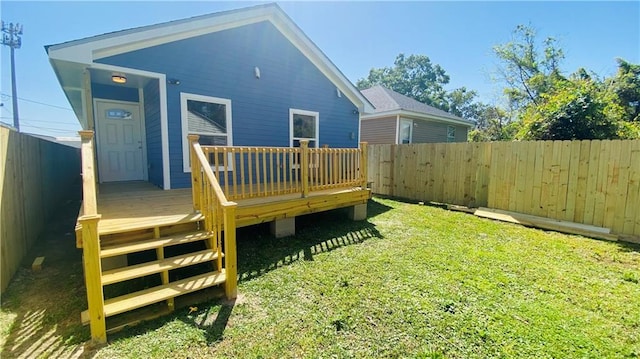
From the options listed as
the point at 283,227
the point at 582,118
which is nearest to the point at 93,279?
the point at 283,227

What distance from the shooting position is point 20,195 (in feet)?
13.0

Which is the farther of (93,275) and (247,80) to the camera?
(247,80)

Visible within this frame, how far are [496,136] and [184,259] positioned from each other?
82.0 feet

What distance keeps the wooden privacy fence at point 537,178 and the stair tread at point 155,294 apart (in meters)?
6.54

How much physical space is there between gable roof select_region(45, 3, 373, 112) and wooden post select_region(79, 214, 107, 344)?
4000mm

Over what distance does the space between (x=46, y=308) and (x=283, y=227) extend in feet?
9.95

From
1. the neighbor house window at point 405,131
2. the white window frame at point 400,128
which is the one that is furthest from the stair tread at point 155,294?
the neighbor house window at point 405,131

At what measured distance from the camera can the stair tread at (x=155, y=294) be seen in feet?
8.25

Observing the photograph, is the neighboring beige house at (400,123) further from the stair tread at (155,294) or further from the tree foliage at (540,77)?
the stair tread at (155,294)

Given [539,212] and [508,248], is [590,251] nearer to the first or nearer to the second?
[508,248]

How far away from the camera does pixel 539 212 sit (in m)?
6.03

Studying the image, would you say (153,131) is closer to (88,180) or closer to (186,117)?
(186,117)

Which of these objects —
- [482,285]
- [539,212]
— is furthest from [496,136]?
[482,285]

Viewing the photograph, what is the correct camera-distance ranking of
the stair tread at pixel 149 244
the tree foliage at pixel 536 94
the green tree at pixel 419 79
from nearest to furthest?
1. the stair tread at pixel 149 244
2. the tree foliage at pixel 536 94
3. the green tree at pixel 419 79
